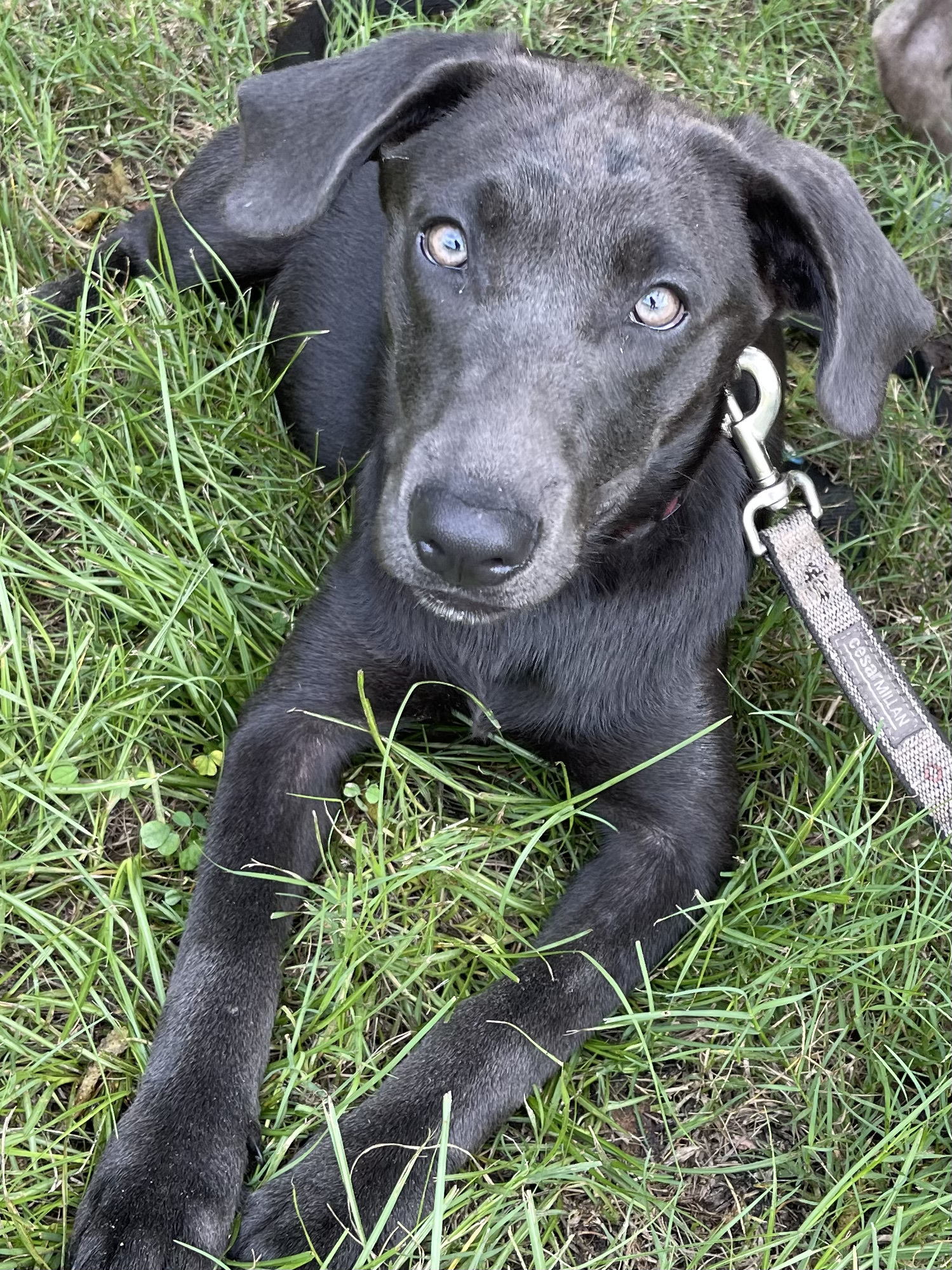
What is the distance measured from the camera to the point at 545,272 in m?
2.00

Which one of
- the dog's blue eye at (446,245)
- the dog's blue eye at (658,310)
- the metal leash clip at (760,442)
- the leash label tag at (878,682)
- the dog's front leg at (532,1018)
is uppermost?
the dog's blue eye at (658,310)

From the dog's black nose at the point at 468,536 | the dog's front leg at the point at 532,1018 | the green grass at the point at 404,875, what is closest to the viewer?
the dog's black nose at the point at 468,536

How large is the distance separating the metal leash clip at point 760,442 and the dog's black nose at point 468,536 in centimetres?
67

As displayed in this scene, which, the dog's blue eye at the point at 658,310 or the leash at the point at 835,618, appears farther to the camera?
the leash at the point at 835,618

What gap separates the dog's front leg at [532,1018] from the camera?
2.03 metres

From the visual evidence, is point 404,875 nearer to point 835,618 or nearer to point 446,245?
point 835,618

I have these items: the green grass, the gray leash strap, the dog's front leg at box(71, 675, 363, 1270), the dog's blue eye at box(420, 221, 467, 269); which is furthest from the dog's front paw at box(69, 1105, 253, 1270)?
the dog's blue eye at box(420, 221, 467, 269)

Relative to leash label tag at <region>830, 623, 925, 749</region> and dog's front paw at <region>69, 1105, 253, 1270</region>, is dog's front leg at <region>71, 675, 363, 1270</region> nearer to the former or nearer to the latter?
dog's front paw at <region>69, 1105, 253, 1270</region>

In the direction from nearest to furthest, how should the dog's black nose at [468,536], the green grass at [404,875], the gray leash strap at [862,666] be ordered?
the dog's black nose at [468,536] < the green grass at [404,875] < the gray leash strap at [862,666]

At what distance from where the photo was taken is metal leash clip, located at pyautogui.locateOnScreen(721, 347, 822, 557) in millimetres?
2426

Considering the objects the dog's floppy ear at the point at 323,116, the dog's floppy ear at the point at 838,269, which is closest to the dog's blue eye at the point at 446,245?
the dog's floppy ear at the point at 323,116

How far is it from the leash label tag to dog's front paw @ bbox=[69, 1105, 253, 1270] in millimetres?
1410

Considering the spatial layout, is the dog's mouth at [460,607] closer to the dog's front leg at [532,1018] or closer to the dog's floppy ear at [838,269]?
the dog's front leg at [532,1018]

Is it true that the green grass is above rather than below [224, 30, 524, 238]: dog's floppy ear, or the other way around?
below
